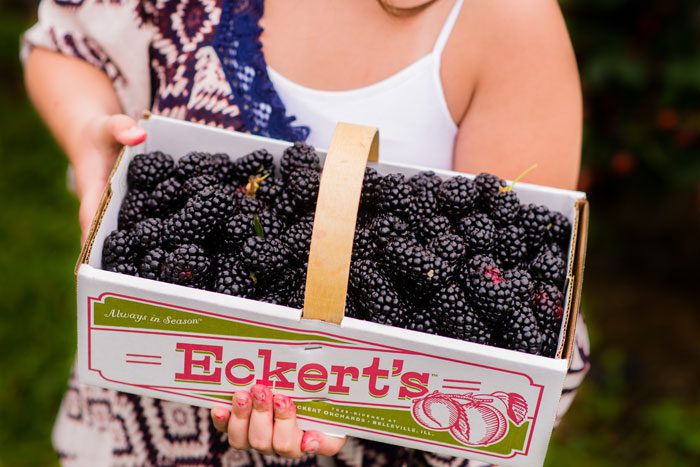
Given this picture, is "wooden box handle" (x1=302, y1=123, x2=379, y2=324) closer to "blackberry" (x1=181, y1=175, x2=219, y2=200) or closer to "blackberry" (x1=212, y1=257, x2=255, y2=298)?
"blackberry" (x1=212, y1=257, x2=255, y2=298)

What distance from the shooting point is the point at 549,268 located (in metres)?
1.04

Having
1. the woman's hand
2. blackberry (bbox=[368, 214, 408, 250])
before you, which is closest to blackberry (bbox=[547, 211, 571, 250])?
blackberry (bbox=[368, 214, 408, 250])

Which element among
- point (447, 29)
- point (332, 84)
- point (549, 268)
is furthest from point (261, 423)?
point (447, 29)

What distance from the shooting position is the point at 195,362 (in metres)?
1.02

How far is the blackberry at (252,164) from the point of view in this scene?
1.13 metres

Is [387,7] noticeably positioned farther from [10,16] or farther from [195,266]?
[10,16]

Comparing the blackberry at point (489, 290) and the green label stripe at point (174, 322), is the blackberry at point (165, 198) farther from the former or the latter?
the blackberry at point (489, 290)

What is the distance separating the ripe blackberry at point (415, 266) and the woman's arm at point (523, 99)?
0.99ft

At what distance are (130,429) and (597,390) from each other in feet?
5.55

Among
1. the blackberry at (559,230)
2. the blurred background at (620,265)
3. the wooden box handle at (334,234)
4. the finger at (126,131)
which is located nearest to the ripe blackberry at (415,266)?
the wooden box handle at (334,234)

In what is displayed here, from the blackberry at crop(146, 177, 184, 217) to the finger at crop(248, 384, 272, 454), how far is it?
30cm

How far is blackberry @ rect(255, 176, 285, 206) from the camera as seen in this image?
3.62 ft

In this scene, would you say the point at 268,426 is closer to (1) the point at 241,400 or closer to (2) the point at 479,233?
(1) the point at 241,400

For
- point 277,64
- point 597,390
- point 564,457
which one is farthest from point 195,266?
point 597,390
